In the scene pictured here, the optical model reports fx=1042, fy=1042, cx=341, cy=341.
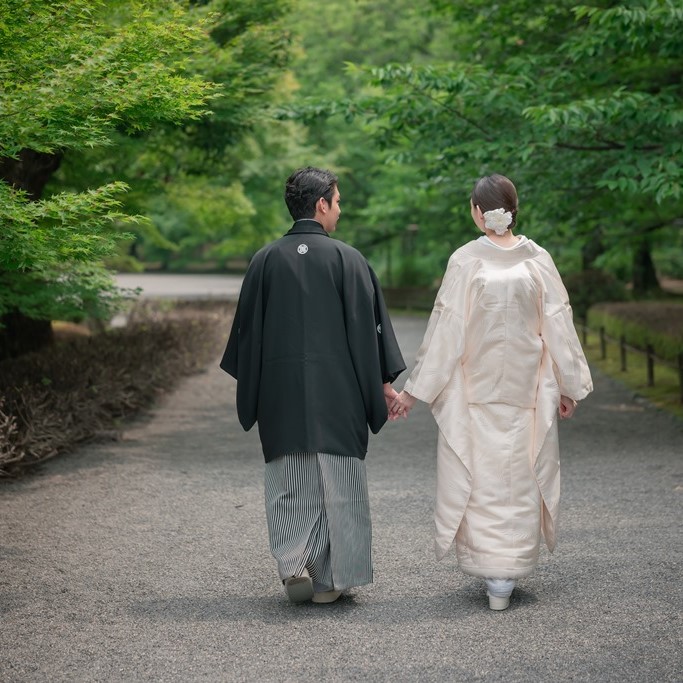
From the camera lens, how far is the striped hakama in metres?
4.54

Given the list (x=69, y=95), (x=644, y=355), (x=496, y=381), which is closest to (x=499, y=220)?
(x=496, y=381)

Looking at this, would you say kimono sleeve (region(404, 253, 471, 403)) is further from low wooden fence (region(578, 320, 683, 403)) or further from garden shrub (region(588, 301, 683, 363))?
garden shrub (region(588, 301, 683, 363))

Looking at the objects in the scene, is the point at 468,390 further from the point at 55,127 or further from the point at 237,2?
the point at 237,2

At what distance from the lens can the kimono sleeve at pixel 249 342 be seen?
15.3 feet

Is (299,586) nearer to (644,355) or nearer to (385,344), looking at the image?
(385,344)

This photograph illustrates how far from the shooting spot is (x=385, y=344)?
185 inches

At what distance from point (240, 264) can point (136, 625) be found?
2361 inches

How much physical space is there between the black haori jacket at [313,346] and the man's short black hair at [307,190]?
7cm

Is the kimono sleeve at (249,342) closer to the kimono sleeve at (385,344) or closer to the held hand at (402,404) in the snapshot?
the kimono sleeve at (385,344)

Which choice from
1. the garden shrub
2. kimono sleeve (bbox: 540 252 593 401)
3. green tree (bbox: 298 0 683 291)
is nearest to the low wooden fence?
the garden shrub

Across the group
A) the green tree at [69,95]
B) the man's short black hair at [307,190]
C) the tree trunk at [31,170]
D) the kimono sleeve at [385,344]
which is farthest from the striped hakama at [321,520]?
the tree trunk at [31,170]

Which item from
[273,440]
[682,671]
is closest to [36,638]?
[273,440]

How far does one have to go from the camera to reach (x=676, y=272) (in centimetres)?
3909

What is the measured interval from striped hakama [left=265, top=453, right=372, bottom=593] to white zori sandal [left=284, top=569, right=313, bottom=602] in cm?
3
